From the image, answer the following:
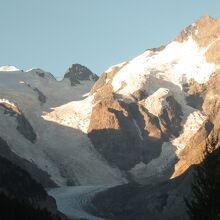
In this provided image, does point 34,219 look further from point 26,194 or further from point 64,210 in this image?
point 64,210

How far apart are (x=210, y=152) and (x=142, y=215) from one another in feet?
457

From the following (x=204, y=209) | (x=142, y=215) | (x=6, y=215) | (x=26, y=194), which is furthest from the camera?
(x=142, y=215)

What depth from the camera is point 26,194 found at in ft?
513

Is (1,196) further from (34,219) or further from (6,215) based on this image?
(6,215)

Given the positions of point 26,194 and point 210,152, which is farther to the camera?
point 26,194

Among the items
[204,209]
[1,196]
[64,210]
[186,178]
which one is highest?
[204,209]

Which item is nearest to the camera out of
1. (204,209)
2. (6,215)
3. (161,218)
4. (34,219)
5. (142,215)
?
(204,209)

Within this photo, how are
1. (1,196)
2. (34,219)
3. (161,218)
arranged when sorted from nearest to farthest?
(34,219)
(1,196)
(161,218)

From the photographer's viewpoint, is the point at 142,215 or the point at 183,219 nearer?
the point at 183,219

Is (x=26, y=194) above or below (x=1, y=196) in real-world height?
below

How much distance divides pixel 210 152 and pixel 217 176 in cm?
236

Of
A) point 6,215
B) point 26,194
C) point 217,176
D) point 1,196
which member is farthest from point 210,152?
point 26,194

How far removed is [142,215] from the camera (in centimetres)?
19300

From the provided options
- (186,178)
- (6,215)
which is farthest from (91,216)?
(6,215)
